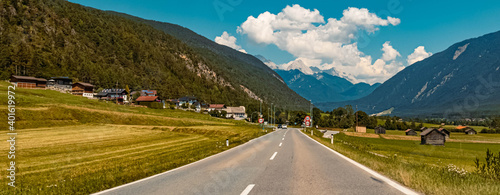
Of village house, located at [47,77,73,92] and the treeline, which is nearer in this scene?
village house, located at [47,77,73,92]

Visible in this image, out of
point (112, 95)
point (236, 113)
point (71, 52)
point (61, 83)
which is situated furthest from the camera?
point (236, 113)

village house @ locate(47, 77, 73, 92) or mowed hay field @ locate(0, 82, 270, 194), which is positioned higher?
village house @ locate(47, 77, 73, 92)

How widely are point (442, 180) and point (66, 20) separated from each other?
208405 millimetres

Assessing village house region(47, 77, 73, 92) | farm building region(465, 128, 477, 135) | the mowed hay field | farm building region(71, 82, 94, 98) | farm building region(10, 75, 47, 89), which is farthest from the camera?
→ farm building region(465, 128, 477, 135)

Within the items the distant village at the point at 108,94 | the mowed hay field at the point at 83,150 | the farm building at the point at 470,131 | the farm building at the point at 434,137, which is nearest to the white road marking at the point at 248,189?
the mowed hay field at the point at 83,150

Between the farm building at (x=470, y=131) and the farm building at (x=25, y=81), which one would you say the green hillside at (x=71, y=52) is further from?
the farm building at (x=470, y=131)

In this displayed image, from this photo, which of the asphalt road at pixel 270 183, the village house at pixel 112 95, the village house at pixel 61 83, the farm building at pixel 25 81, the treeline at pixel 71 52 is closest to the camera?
the asphalt road at pixel 270 183

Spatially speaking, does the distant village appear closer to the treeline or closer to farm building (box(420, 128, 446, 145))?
the treeline

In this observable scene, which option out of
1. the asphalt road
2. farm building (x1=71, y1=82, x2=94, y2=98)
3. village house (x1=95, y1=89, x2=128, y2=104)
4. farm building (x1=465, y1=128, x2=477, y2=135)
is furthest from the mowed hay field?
farm building (x1=465, y1=128, x2=477, y2=135)

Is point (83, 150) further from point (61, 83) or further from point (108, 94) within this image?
point (108, 94)

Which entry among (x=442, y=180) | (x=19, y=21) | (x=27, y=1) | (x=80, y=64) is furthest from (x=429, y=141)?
(x=27, y=1)

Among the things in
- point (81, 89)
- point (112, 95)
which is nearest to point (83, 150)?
point (81, 89)

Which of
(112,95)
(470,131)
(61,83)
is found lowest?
(470,131)

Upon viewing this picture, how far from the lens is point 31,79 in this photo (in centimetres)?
8262
